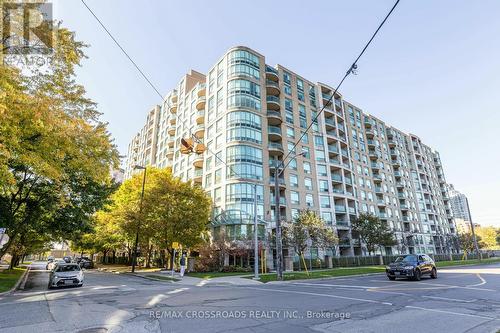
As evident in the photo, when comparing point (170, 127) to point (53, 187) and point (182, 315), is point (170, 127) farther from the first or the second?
point (182, 315)

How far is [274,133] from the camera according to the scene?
4484 centimetres

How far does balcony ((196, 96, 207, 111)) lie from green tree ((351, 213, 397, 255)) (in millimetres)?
31694

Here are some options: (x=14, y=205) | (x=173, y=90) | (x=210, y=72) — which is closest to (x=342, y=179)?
(x=210, y=72)

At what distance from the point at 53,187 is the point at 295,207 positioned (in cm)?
3182

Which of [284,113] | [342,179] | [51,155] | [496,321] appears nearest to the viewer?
[496,321]

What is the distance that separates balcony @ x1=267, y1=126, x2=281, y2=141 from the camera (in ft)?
147

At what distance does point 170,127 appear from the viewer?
59938 mm

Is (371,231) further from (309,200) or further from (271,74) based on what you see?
(271,74)

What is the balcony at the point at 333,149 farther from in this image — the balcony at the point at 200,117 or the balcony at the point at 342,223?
the balcony at the point at 200,117

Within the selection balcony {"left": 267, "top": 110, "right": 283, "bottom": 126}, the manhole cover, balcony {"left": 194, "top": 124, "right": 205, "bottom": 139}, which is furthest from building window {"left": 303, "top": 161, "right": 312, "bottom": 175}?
the manhole cover

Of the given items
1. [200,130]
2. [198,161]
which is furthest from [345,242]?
[200,130]

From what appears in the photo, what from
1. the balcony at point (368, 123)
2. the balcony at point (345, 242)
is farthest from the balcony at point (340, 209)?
the balcony at point (368, 123)

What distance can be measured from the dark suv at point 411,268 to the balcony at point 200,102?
3932 cm

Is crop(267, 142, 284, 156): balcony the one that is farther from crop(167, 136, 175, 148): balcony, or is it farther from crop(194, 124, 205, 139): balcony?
crop(167, 136, 175, 148): balcony
